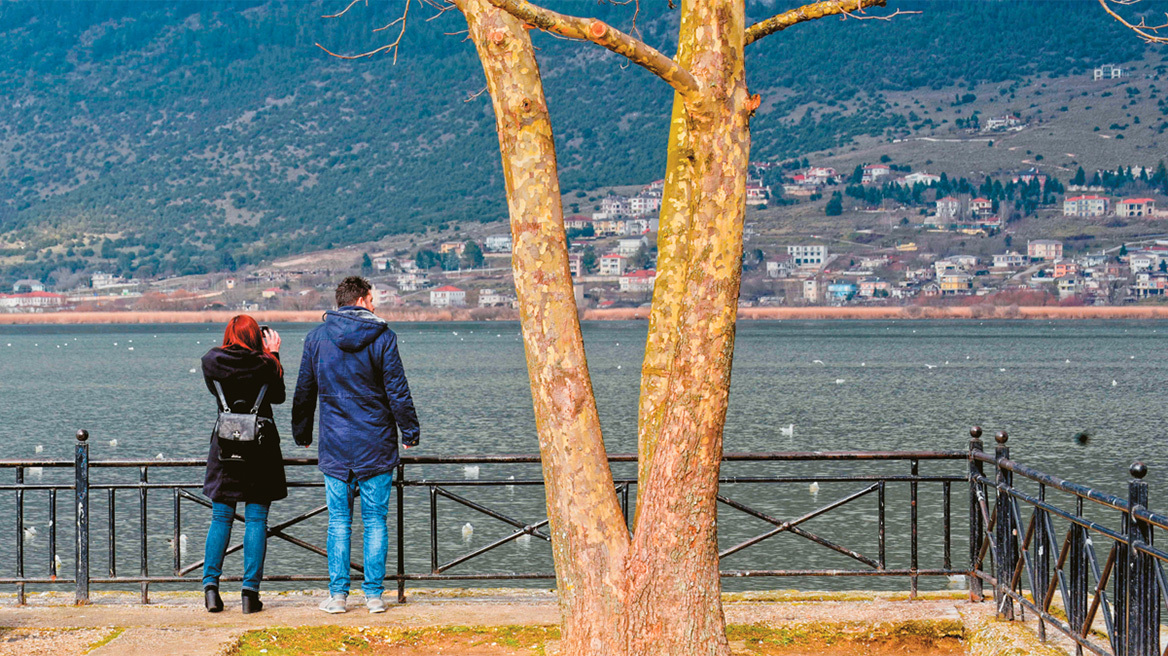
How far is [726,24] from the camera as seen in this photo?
17.7ft

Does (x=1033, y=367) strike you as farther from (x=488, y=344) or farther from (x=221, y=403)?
(x=221, y=403)

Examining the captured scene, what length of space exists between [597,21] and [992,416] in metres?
39.3

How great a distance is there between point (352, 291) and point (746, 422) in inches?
1309

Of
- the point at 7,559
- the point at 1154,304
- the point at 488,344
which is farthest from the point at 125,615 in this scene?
the point at 1154,304

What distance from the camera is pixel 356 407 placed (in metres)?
6.67

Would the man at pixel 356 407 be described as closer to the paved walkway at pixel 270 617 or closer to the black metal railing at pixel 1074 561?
the paved walkway at pixel 270 617

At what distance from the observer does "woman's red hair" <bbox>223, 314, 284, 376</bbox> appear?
6.75m

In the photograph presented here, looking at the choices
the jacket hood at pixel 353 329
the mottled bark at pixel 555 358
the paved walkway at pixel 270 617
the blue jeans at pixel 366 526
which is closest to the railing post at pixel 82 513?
the paved walkway at pixel 270 617

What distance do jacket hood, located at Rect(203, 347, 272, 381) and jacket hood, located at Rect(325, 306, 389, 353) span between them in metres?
0.42

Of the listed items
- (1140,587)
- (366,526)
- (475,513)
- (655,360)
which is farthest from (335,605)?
(475,513)

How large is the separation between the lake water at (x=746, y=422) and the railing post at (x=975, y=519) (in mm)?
8625

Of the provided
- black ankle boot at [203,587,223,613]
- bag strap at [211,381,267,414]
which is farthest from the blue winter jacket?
black ankle boot at [203,587,223,613]

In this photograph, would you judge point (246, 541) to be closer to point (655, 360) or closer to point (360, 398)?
point (360, 398)

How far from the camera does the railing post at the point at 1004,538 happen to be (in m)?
6.55
